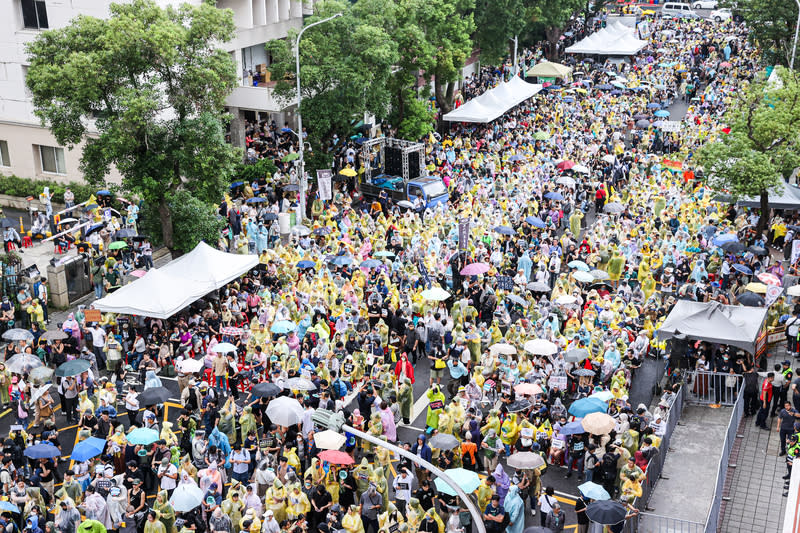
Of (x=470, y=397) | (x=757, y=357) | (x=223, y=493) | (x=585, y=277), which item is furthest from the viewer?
(x=585, y=277)

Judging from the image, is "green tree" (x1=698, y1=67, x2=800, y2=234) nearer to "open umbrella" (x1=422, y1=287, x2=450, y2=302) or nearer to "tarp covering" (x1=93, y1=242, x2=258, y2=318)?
"open umbrella" (x1=422, y1=287, x2=450, y2=302)

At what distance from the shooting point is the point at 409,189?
3638 cm

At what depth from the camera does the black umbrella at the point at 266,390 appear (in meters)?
19.9

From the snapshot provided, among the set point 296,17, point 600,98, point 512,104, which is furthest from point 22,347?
point 600,98

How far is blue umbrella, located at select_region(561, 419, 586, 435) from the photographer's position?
1842 cm

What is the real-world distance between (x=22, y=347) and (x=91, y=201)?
38.7ft

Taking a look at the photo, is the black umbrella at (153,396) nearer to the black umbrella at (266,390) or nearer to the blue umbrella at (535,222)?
the black umbrella at (266,390)

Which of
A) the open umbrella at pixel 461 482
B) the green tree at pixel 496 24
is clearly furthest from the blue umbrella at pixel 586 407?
the green tree at pixel 496 24

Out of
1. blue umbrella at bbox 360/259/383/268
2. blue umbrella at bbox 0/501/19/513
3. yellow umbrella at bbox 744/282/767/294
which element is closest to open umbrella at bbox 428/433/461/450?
blue umbrella at bbox 0/501/19/513

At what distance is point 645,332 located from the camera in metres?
22.9

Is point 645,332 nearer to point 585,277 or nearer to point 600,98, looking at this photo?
point 585,277

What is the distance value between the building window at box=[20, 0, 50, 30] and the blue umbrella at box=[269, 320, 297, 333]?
67.8 ft

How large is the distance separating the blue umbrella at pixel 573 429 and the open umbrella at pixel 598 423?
0.26 m

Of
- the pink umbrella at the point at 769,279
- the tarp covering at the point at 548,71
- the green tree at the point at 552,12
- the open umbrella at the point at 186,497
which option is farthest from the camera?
A: the green tree at the point at 552,12
